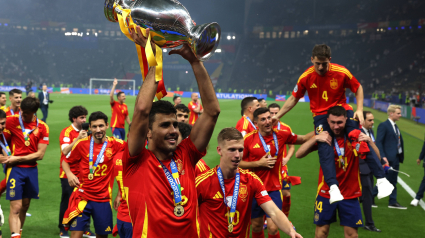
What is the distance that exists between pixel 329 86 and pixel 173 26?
3.46 metres

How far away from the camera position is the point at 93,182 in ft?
16.5

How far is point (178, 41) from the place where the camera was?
2229 mm

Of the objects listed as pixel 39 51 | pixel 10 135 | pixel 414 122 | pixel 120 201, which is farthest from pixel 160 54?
pixel 39 51

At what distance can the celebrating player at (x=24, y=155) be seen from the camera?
5.76 metres

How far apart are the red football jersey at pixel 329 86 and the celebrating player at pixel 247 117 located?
205 cm

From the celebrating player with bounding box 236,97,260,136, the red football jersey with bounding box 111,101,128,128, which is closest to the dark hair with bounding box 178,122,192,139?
the celebrating player with bounding box 236,97,260,136

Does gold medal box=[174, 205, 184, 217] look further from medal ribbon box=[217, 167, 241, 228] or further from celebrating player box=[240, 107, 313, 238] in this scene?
celebrating player box=[240, 107, 313, 238]

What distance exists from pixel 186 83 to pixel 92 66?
18.5 m

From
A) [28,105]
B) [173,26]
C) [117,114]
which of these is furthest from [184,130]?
[117,114]

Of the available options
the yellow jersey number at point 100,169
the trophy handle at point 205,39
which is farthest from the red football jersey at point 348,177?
the trophy handle at point 205,39

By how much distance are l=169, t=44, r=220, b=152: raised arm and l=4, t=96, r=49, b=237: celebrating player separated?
429cm

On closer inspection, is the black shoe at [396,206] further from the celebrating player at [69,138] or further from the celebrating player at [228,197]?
the celebrating player at [69,138]

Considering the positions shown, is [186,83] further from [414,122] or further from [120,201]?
[120,201]

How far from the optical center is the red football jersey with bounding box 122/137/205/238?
2.43m
